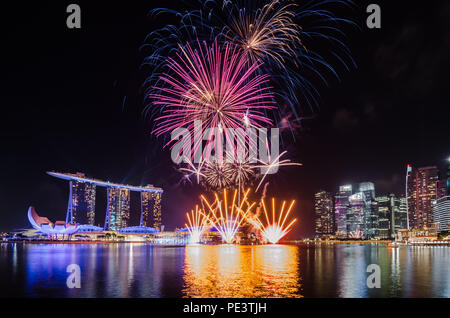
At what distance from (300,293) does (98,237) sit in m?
166

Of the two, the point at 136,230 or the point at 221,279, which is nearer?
the point at 221,279

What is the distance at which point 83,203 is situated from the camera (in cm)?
17825

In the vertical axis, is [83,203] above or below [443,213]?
above

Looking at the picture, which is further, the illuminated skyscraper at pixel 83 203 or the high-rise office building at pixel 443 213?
the high-rise office building at pixel 443 213

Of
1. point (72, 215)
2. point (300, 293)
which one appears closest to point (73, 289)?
point (300, 293)

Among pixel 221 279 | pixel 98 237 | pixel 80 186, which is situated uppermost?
pixel 80 186

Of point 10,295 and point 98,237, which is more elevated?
point 10,295

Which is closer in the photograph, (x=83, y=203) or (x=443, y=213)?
(x=83, y=203)

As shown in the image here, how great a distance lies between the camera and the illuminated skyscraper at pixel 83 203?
543 ft

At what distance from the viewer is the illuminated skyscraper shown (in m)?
166
